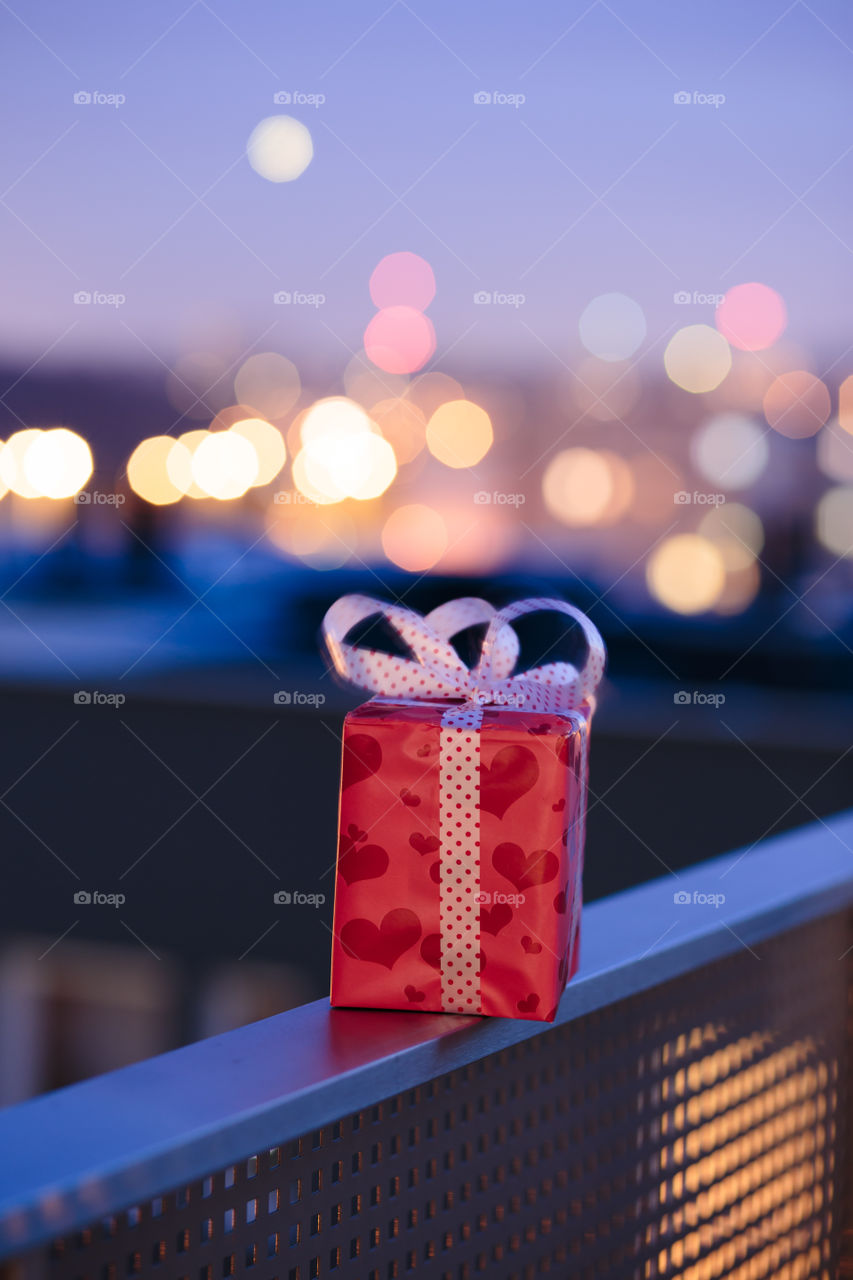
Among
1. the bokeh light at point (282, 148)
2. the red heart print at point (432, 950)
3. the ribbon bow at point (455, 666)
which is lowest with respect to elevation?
the red heart print at point (432, 950)

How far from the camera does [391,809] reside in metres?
0.75

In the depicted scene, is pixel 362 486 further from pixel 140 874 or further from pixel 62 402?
pixel 140 874

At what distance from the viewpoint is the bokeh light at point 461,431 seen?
4.83m

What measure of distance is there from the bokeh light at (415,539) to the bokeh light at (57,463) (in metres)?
1.38

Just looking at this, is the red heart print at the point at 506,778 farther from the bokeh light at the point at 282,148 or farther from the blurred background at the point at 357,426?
the bokeh light at the point at 282,148

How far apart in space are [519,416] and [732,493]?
1.08 m

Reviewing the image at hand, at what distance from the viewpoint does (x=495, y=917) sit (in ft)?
2.44
